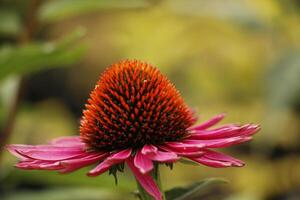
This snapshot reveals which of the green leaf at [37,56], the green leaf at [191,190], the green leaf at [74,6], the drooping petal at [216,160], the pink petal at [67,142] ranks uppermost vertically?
the green leaf at [74,6]

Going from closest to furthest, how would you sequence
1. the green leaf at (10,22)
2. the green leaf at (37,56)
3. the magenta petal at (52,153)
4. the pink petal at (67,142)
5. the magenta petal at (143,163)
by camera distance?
the magenta petal at (143,163) < the magenta petal at (52,153) < the pink petal at (67,142) < the green leaf at (37,56) < the green leaf at (10,22)

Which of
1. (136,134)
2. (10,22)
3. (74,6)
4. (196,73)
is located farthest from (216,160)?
(196,73)

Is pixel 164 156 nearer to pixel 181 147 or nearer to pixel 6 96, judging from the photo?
pixel 181 147

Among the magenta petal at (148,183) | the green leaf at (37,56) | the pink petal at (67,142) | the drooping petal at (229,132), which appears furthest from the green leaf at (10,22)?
the magenta petal at (148,183)

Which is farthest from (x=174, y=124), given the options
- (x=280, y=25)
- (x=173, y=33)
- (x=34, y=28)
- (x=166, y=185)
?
(x=173, y=33)

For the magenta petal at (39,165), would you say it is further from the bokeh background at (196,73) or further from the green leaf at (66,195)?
the green leaf at (66,195)
